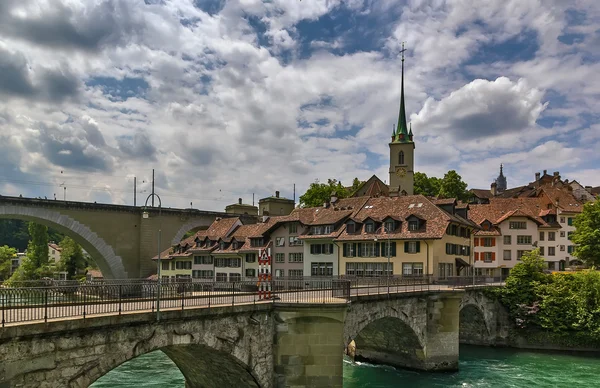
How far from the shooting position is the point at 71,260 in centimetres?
11050

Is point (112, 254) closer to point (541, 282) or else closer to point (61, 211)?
point (61, 211)

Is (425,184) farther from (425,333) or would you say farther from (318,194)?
(425,333)

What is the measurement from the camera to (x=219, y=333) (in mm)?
21859

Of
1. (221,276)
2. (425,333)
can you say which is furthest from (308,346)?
(221,276)

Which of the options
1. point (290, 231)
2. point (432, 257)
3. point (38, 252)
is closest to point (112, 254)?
point (290, 231)

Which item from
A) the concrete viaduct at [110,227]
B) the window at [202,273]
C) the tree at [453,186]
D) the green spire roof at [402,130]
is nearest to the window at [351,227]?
the window at [202,273]

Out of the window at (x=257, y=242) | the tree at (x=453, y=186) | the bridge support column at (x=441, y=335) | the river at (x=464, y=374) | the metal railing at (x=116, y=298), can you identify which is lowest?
the river at (x=464, y=374)

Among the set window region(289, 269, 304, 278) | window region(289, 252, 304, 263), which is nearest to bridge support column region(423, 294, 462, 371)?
window region(289, 269, 304, 278)

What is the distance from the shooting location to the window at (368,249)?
174ft

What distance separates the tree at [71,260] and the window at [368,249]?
7376cm

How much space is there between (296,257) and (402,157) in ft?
128

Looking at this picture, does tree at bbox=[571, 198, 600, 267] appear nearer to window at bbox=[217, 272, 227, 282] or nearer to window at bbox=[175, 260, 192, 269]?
window at bbox=[217, 272, 227, 282]

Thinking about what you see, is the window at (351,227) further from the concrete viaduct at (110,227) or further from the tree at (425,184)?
the tree at (425,184)

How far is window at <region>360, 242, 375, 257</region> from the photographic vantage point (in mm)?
53031
